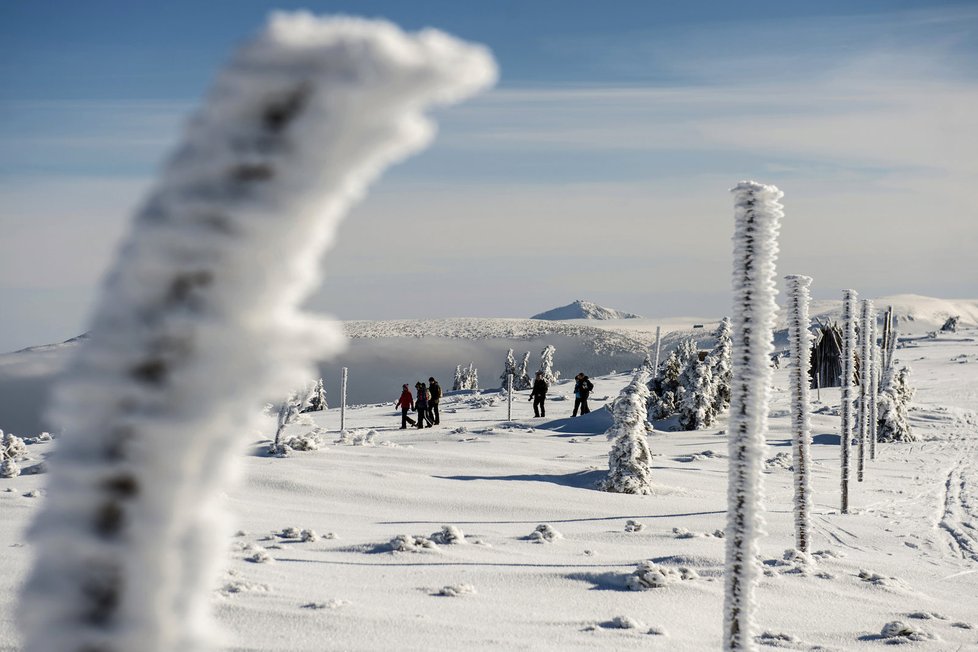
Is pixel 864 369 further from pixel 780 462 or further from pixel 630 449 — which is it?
pixel 630 449

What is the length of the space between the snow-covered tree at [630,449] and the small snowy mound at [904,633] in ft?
25.6

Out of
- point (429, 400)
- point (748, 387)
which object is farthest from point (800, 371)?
point (429, 400)

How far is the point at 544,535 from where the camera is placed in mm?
11703

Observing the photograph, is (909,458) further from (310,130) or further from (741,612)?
(310,130)

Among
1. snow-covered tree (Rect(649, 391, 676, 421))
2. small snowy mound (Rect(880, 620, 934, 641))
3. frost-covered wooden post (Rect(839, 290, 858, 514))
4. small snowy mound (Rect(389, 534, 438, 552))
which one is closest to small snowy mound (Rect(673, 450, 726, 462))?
frost-covered wooden post (Rect(839, 290, 858, 514))

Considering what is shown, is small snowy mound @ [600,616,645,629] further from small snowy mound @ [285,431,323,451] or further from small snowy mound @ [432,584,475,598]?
small snowy mound @ [285,431,323,451]

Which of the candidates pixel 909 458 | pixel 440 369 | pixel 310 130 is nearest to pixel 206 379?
pixel 310 130

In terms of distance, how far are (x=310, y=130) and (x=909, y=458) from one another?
2632 cm

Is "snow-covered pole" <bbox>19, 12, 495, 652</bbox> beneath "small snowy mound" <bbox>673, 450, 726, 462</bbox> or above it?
above

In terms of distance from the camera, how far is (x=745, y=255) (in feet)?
18.4

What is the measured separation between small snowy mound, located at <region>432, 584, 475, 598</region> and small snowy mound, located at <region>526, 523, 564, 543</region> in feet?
10.3

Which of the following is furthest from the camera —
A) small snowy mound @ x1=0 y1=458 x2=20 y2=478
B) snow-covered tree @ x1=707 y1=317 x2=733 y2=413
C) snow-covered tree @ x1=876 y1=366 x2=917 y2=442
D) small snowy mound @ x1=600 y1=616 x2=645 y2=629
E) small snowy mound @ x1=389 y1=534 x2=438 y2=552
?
snow-covered tree @ x1=707 y1=317 x2=733 y2=413

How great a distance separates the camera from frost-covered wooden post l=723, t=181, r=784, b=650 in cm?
530

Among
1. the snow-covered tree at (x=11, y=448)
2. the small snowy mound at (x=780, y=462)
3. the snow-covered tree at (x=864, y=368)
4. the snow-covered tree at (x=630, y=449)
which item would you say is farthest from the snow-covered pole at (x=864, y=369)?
the snow-covered tree at (x=11, y=448)
